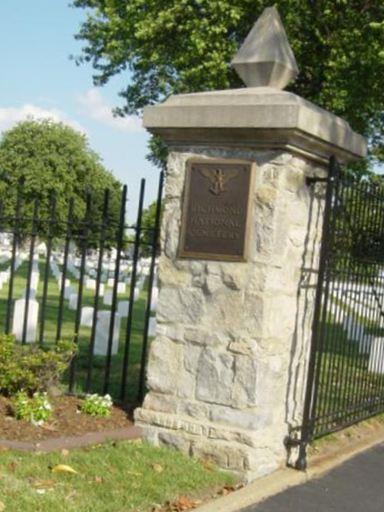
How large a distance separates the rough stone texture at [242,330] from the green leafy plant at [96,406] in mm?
337

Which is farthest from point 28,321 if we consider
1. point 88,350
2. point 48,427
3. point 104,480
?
point 104,480

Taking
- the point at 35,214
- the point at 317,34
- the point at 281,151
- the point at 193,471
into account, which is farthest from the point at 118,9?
the point at 193,471

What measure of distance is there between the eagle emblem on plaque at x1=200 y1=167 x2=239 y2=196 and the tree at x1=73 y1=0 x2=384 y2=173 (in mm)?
8077

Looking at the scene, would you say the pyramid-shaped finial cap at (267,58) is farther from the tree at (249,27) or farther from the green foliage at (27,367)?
the tree at (249,27)

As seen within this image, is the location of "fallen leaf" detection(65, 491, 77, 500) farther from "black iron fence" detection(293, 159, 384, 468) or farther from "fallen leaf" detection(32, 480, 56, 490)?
"black iron fence" detection(293, 159, 384, 468)

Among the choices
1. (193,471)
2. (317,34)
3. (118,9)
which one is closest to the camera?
(193,471)

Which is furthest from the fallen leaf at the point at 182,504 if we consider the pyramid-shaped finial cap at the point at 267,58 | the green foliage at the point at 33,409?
the pyramid-shaped finial cap at the point at 267,58

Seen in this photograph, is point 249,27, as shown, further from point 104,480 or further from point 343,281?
point 104,480

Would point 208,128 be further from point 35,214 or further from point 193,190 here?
point 35,214

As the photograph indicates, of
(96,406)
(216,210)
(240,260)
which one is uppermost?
(216,210)

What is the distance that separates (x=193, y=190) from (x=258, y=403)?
5.67 feet

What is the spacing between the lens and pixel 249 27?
590 inches

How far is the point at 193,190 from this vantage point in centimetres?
598

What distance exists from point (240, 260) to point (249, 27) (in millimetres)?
10355
